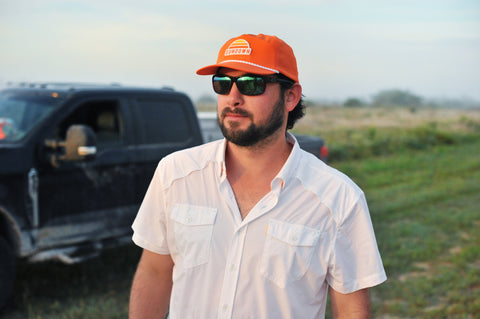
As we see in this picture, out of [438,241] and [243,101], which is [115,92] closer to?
[243,101]

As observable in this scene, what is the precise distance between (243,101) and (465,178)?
11.1 m

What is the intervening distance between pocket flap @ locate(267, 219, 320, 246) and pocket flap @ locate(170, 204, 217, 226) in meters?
0.24

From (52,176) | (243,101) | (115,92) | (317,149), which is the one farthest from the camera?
(317,149)

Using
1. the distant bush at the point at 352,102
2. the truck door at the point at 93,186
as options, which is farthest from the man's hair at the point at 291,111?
the distant bush at the point at 352,102

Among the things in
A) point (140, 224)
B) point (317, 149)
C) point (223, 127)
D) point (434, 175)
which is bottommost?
point (434, 175)

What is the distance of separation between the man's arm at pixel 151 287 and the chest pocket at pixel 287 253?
49cm

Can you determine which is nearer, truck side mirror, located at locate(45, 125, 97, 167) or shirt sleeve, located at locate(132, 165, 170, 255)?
shirt sleeve, located at locate(132, 165, 170, 255)

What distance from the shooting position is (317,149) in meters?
6.74

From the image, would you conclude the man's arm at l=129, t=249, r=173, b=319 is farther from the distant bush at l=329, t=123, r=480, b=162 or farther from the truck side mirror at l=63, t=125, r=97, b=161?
the distant bush at l=329, t=123, r=480, b=162

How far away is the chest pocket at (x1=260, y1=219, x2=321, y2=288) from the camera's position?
194cm

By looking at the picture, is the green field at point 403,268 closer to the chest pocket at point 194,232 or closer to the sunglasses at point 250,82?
the chest pocket at point 194,232

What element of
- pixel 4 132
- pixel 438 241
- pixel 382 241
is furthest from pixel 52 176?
pixel 438 241

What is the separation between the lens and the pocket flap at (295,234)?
194 cm

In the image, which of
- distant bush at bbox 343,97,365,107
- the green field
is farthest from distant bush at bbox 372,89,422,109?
the green field
